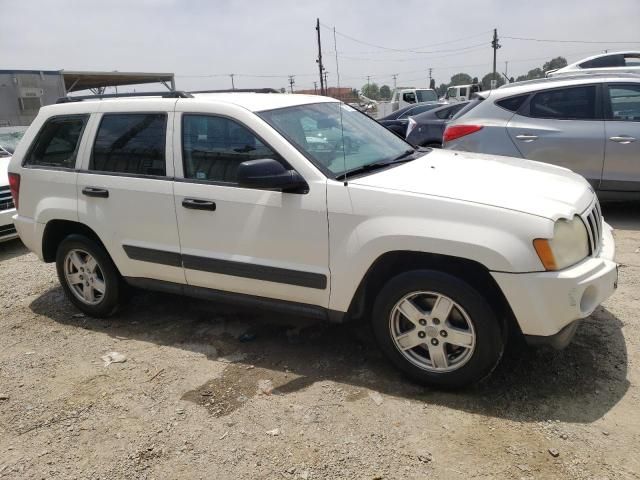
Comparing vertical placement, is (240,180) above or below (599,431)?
above

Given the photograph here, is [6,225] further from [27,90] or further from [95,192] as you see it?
[27,90]

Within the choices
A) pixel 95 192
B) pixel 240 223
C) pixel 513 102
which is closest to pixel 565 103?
pixel 513 102

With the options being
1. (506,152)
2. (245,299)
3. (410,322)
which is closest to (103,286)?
(245,299)

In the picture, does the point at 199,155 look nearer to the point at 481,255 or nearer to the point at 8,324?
the point at 481,255

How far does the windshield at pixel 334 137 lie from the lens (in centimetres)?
341

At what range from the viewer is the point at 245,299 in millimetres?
3678

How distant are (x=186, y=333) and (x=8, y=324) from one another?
1.71 meters

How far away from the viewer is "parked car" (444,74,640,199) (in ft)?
19.6

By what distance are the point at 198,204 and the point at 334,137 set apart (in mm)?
1018

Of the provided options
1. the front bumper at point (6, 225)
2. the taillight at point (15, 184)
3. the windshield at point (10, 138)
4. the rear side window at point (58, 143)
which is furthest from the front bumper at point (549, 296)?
the windshield at point (10, 138)

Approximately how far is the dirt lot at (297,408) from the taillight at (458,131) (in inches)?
112

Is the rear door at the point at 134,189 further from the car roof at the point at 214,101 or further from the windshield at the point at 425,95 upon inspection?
the windshield at the point at 425,95

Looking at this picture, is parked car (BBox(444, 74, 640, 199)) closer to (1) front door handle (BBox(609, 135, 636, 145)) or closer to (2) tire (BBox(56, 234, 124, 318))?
(1) front door handle (BBox(609, 135, 636, 145))

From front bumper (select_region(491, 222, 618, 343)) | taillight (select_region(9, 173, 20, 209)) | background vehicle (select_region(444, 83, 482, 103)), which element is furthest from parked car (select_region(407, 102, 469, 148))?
background vehicle (select_region(444, 83, 482, 103))
